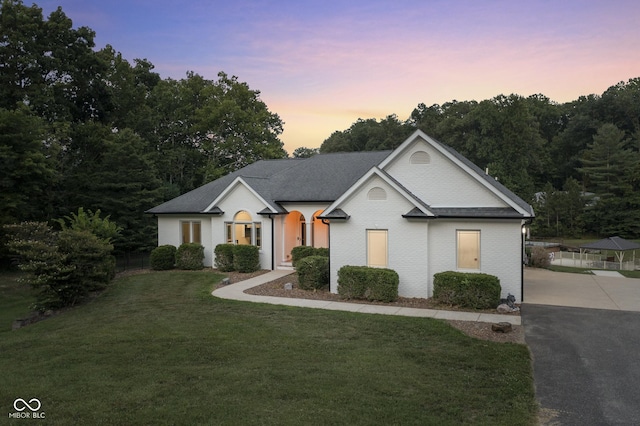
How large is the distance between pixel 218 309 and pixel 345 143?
66386 mm

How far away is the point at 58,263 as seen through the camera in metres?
16.3

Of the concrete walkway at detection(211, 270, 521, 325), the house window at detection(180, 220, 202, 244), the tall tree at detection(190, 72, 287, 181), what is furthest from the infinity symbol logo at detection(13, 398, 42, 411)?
the tall tree at detection(190, 72, 287, 181)

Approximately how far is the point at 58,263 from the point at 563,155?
76.7 metres

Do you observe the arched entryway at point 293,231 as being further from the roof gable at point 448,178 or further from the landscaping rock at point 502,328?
the landscaping rock at point 502,328

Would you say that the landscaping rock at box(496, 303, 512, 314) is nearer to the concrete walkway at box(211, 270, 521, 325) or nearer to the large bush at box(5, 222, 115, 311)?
the concrete walkway at box(211, 270, 521, 325)

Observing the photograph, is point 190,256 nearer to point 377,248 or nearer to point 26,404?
point 377,248

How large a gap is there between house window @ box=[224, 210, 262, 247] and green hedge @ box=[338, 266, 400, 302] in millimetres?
8282

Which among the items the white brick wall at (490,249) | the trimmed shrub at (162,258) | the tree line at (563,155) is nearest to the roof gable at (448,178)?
the white brick wall at (490,249)

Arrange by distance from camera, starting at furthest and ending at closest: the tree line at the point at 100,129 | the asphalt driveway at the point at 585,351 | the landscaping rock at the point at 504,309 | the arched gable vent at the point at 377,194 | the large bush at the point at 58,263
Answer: the tree line at the point at 100,129
the arched gable vent at the point at 377,194
the large bush at the point at 58,263
the landscaping rock at the point at 504,309
the asphalt driveway at the point at 585,351

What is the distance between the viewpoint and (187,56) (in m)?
29.0

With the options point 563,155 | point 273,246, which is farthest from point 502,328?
point 563,155

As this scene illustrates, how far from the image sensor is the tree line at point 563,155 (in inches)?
1930

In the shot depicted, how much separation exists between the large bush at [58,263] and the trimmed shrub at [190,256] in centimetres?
571

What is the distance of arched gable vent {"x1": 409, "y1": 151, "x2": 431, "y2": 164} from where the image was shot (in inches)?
671
